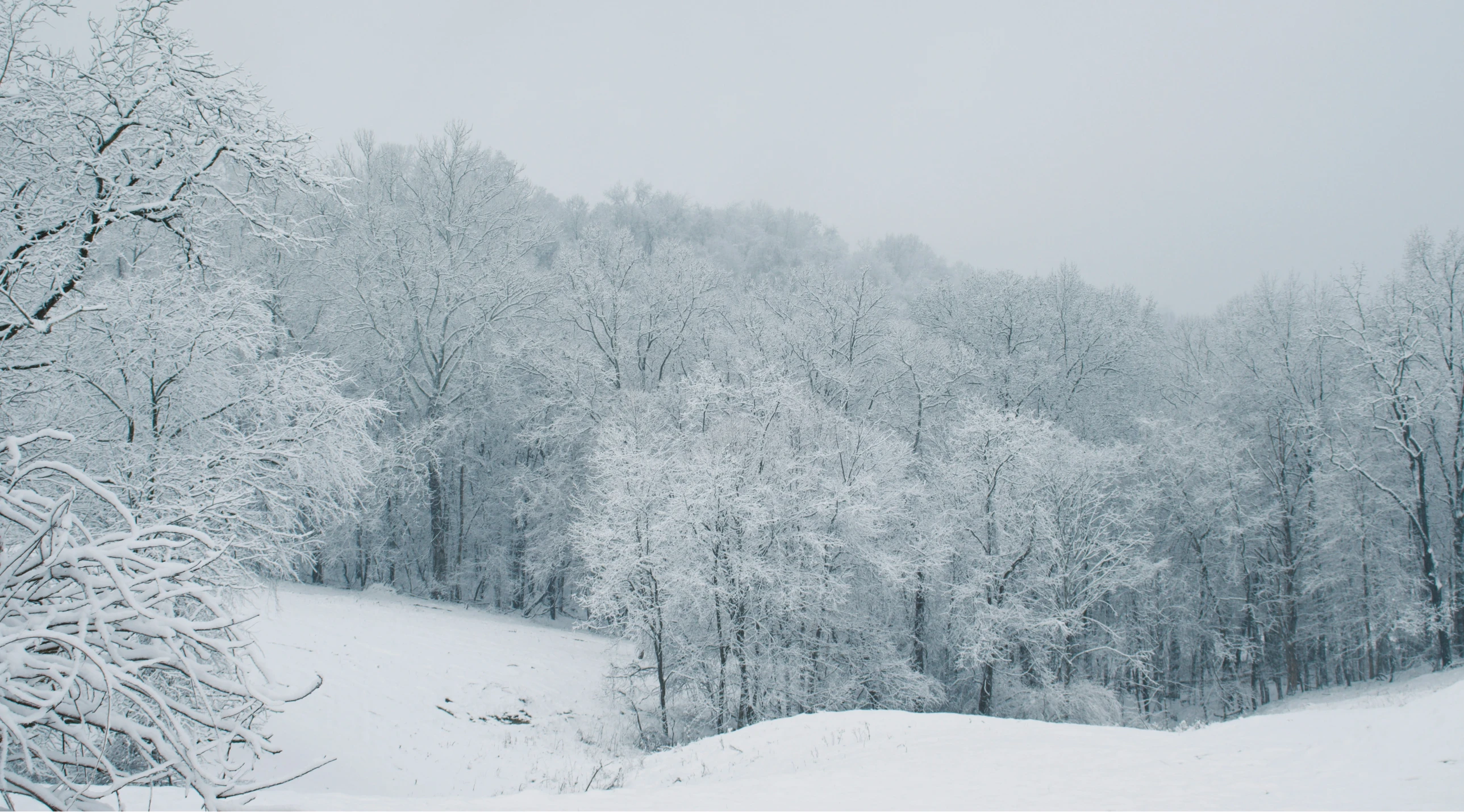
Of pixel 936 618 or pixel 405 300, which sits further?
pixel 405 300

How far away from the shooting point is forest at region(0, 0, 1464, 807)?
6.22 m

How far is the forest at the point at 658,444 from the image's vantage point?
6219 mm

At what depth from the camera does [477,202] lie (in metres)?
29.2

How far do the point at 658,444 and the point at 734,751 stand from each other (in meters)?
10.9

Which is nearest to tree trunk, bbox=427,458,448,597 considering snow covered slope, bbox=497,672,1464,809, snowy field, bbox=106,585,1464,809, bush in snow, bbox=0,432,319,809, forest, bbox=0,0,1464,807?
forest, bbox=0,0,1464,807

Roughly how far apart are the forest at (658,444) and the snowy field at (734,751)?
2285mm

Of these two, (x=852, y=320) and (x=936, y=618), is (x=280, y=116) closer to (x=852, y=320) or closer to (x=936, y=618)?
(x=936, y=618)

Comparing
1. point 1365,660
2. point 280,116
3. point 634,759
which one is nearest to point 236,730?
point 280,116

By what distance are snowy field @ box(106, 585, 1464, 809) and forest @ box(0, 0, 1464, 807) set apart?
2285 mm

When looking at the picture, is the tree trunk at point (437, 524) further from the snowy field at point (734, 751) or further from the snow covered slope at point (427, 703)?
the snowy field at point (734, 751)

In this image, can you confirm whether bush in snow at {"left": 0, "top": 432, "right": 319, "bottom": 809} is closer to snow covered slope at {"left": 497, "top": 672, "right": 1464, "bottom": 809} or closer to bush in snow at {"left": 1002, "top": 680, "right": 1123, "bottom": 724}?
snow covered slope at {"left": 497, "top": 672, "right": 1464, "bottom": 809}

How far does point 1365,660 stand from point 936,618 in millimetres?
22557

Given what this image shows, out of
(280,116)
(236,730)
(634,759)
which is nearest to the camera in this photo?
(236,730)

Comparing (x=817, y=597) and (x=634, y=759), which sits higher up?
(x=817, y=597)
